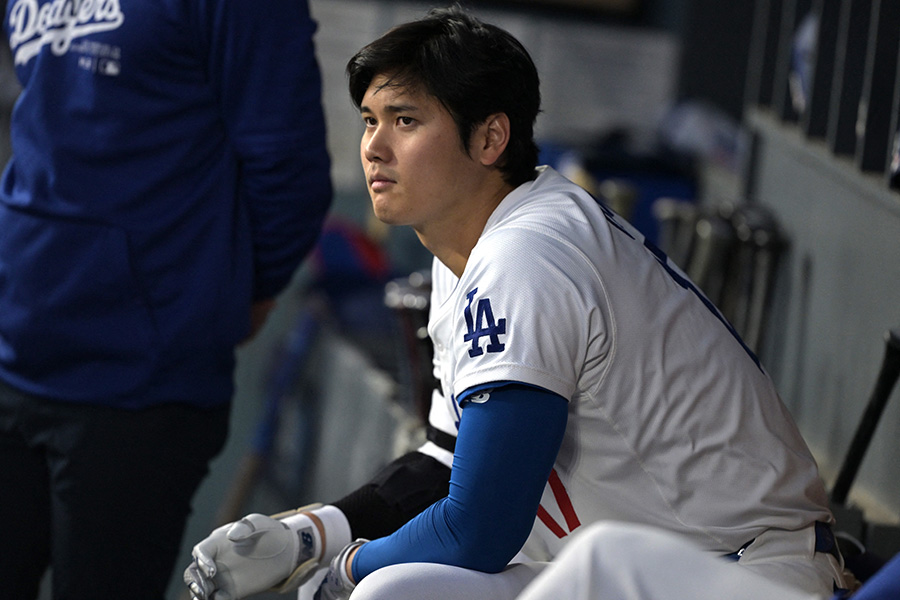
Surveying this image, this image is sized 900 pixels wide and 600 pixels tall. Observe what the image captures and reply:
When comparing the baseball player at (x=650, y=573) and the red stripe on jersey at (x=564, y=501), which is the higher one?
the baseball player at (x=650, y=573)

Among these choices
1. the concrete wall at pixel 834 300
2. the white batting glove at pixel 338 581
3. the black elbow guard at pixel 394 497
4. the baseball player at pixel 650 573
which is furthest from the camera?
the concrete wall at pixel 834 300

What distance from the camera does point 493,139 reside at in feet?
4.17

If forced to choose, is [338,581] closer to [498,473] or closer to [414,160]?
[498,473]

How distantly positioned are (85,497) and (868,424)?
123cm

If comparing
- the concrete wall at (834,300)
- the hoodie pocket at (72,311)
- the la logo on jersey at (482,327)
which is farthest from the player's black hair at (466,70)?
the concrete wall at (834,300)

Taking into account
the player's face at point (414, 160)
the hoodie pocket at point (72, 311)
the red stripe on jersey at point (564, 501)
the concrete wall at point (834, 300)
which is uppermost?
the player's face at point (414, 160)

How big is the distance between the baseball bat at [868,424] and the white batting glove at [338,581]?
0.92 metres

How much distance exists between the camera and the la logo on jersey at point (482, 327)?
3.58ft

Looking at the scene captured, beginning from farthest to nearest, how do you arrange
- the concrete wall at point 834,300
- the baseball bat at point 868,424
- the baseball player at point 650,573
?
the concrete wall at point 834,300
the baseball bat at point 868,424
the baseball player at point 650,573

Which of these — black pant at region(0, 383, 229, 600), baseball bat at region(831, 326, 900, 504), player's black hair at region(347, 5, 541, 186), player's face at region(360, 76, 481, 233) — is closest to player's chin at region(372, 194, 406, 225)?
player's face at region(360, 76, 481, 233)

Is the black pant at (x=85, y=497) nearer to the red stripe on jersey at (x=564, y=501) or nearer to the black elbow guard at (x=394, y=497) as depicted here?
the black elbow guard at (x=394, y=497)

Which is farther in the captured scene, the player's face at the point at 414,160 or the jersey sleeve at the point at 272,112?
the jersey sleeve at the point at 272,112

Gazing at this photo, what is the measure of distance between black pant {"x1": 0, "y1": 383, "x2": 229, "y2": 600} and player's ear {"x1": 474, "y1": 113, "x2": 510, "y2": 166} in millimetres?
613

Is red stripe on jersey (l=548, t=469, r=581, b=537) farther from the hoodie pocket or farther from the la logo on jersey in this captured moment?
the hoodie pocket
